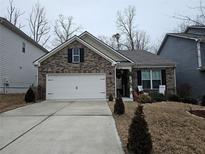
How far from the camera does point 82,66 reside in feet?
67.1

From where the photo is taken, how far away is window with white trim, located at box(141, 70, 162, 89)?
22234 mm

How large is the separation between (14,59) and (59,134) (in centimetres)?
1568

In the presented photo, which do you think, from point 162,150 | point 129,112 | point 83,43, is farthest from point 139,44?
point 162,150

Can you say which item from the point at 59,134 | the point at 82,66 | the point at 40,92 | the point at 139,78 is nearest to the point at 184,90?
the point at 139,78

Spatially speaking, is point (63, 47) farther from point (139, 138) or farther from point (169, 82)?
point (139, 138)

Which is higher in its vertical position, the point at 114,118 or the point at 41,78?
the point at 41,78

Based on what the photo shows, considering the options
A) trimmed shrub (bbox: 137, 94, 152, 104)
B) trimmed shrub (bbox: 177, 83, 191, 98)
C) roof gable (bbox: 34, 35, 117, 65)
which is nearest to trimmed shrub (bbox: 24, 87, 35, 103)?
roof gable (bbox: 34, 35, 117, 65)

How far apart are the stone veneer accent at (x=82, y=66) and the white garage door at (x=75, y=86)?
376 millimetres

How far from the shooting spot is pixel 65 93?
20.3 metres

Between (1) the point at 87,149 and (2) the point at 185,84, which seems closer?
(1) the point at 87,149

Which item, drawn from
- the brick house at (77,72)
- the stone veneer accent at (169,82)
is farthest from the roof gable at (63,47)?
the stone veneer accent at (169,82)

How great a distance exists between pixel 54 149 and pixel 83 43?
14.5 meters

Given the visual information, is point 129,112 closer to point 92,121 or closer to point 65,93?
point 92,121

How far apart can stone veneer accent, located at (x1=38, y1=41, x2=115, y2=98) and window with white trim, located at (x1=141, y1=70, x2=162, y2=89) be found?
3336 mm
